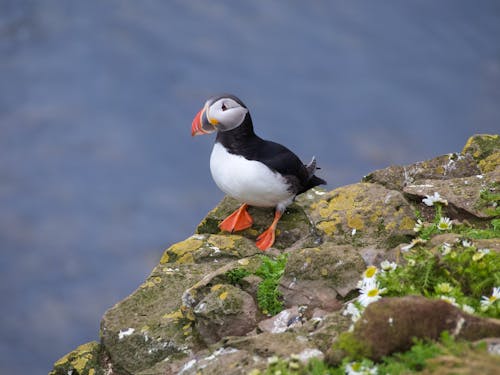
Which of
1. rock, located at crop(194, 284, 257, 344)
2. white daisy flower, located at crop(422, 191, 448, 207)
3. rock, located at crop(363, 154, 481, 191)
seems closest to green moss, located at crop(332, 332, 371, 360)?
rock, located at crop(194, 284, 257, 344)

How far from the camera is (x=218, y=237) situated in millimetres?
6879

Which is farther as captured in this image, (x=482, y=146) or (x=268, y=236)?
(x=482, y=146)

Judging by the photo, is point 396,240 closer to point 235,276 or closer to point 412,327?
point 235,276

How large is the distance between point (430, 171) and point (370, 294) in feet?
13.4

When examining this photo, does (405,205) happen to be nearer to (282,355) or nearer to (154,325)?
(154,325)

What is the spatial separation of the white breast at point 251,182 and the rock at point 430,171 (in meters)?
0.99

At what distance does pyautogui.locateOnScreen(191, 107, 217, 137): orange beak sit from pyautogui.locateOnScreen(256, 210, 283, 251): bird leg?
1101mm

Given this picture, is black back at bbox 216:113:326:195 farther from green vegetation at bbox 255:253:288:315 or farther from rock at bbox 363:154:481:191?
green vegetation at bbox 255:253:288:315

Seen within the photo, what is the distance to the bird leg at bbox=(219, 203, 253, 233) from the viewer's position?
7473 mm

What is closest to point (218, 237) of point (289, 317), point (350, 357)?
point (289, 317)

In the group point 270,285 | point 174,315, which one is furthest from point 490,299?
point 174,315

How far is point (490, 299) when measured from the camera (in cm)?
380

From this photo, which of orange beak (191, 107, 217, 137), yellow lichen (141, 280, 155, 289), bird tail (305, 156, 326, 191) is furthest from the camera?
bird tail (305, 156, 326, 191)

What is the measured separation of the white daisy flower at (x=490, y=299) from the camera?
12.2 feet
